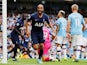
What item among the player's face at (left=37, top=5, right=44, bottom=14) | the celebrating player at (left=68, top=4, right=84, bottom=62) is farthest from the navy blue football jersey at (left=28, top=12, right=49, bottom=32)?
the celebrating player at (left=68, top=4, right=84, bottom=62)

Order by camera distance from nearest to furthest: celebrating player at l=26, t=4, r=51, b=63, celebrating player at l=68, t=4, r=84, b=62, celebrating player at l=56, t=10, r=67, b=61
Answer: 1. celebrating player at l=26, t=4, r=51, b=63
2. celebrating player at l=68, t=4, r=84, b=62
3. celebrating player at l=56, t=10, r=67, b=61

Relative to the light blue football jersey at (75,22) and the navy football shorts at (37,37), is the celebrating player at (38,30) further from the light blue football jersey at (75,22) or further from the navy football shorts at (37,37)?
the light blue football jersey at (75,22)

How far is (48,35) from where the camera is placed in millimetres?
19516

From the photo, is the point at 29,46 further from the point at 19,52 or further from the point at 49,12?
the point at 49,12

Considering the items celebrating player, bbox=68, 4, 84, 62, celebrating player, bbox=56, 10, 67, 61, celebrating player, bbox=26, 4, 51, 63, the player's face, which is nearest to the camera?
the player's face

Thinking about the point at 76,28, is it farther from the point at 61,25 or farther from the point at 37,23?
the point at 37,23

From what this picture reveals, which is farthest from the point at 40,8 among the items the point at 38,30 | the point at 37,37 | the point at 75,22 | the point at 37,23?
the point at 75,22

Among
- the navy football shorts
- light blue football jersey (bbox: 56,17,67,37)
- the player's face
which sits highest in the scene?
the player's face

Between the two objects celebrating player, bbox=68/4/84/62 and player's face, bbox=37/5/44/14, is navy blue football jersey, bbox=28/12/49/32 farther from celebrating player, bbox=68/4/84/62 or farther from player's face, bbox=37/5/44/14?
celebrating player, bbox=68/4/84/62

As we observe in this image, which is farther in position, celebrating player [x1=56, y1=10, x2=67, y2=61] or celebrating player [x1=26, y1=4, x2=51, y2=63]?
celebrating player [x1=56, y1=10, x2=67, y2=61]

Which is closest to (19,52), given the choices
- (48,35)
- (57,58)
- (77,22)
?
(48,35)

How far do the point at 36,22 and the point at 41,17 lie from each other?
255 millimetres

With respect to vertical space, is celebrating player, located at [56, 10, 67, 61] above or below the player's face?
below

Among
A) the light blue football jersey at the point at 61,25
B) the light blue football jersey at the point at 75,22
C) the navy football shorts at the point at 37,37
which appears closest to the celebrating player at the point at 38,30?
the navy football shorts at the point at 37,37
